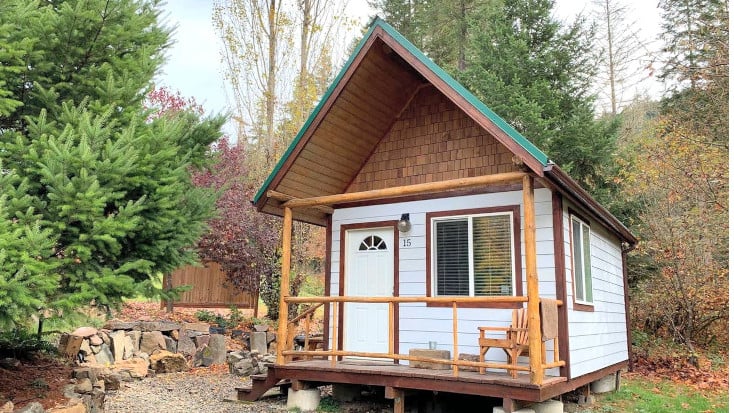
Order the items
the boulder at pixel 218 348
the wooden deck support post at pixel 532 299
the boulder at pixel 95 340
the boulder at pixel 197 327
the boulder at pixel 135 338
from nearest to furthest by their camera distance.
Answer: the wooden deck support post at pixel 532 299
the boulder at pixel 95 340
the boulder at pixel 135 338
the boulder at pixel 218 348
the boulder at pixel 197 327

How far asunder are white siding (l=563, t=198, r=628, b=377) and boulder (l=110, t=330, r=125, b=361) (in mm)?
8053

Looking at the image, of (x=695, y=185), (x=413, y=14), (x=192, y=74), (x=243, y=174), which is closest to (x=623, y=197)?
(x=695, y=185)

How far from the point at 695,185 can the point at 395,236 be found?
8.45 meters

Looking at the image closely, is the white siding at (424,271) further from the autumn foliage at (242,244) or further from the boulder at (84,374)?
the autumn foliage at (242,244)

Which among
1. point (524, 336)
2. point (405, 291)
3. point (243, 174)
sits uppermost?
point (243, 174)

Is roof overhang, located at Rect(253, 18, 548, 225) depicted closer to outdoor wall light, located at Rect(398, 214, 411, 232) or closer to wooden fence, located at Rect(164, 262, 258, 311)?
outdoor wall light, located at Rect(398, 214, 411, 232)

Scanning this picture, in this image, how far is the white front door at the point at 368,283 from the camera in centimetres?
866

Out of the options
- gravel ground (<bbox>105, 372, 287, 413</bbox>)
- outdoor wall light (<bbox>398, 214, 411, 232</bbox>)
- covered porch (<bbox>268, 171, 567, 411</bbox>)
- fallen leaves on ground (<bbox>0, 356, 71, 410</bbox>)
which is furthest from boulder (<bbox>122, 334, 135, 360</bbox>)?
outdoor wall light (<bbox>398, 214, 411, 232</bbox>)

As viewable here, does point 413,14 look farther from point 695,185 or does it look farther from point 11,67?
point 11,67

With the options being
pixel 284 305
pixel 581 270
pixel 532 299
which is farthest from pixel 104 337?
pixel 581 270

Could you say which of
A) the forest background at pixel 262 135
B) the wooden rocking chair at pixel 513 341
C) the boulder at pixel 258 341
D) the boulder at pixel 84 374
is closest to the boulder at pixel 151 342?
the boulder at pixel 258 341

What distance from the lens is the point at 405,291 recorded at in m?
8.37

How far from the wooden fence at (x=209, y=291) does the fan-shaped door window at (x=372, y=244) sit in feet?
24.8

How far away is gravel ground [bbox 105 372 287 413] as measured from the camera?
741cm
